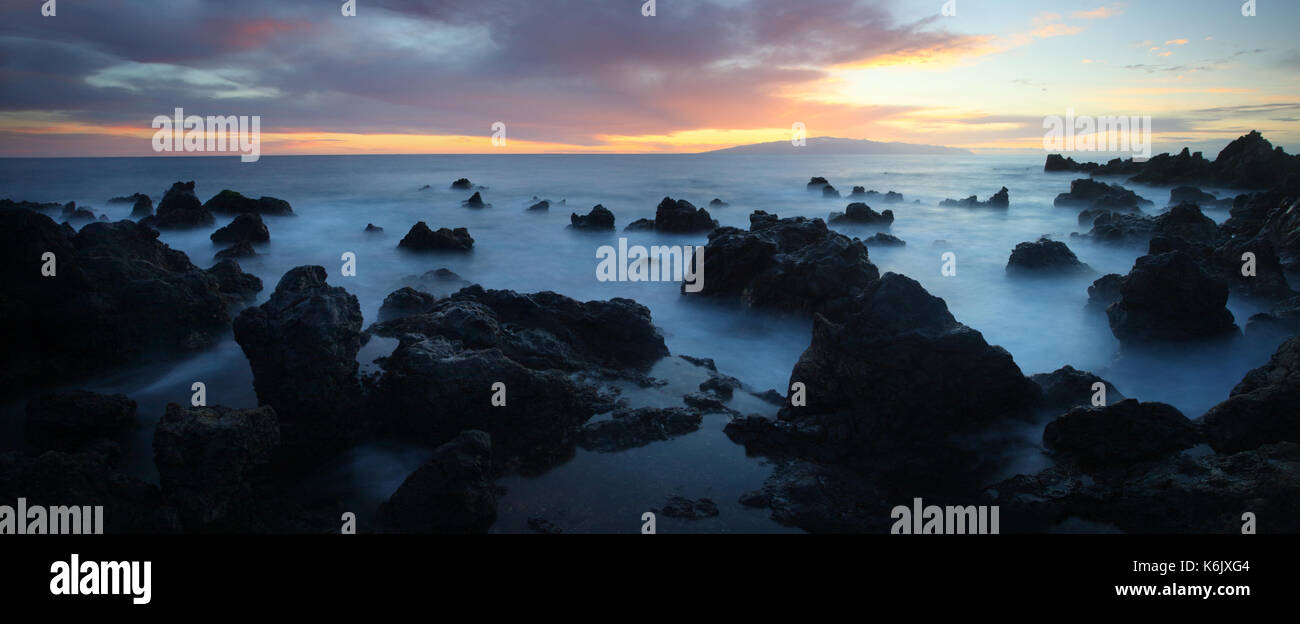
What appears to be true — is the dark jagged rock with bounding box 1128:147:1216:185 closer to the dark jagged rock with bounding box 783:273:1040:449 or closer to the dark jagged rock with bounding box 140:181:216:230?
the dark jagged rock with bounding box 783:273:1040:449

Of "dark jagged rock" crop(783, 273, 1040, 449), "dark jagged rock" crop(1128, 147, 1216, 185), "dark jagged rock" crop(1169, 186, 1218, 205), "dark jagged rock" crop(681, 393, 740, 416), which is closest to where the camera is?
"dark jagged rock" crop(783, 273, 1040, 449)

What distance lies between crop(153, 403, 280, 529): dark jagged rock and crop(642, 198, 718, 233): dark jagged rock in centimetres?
2039

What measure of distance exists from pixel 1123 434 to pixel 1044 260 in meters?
12.6

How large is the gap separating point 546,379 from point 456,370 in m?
1.08

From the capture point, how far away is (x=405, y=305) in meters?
12.8

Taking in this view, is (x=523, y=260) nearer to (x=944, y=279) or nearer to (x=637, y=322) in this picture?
(x=637, y=322)

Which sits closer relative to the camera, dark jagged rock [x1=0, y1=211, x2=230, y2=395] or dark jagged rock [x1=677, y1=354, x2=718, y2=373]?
dark jagged rock [x1=0, y1=211, x2=230, y2=395]

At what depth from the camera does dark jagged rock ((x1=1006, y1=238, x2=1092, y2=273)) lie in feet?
56.5

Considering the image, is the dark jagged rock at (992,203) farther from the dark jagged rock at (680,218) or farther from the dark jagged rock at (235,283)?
the dark jagged rock at (235,283)

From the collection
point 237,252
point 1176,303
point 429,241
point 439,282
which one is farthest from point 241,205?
point 1176,303

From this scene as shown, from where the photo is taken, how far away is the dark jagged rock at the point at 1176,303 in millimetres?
10695

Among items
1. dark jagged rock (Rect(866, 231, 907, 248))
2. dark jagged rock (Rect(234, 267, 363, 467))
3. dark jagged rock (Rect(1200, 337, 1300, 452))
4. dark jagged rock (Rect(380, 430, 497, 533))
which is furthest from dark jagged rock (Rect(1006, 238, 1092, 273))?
dark jagged rock (Rect(234, 267, 363, 467))

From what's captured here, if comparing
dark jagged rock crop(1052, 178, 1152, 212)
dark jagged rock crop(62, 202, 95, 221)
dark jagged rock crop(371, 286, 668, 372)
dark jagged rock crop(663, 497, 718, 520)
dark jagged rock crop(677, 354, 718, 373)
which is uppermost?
dark jagged rock crop(1052, 178, 1152, 212)

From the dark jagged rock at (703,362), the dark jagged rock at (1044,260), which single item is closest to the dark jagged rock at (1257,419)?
the dark jagged rock at (703,362)
